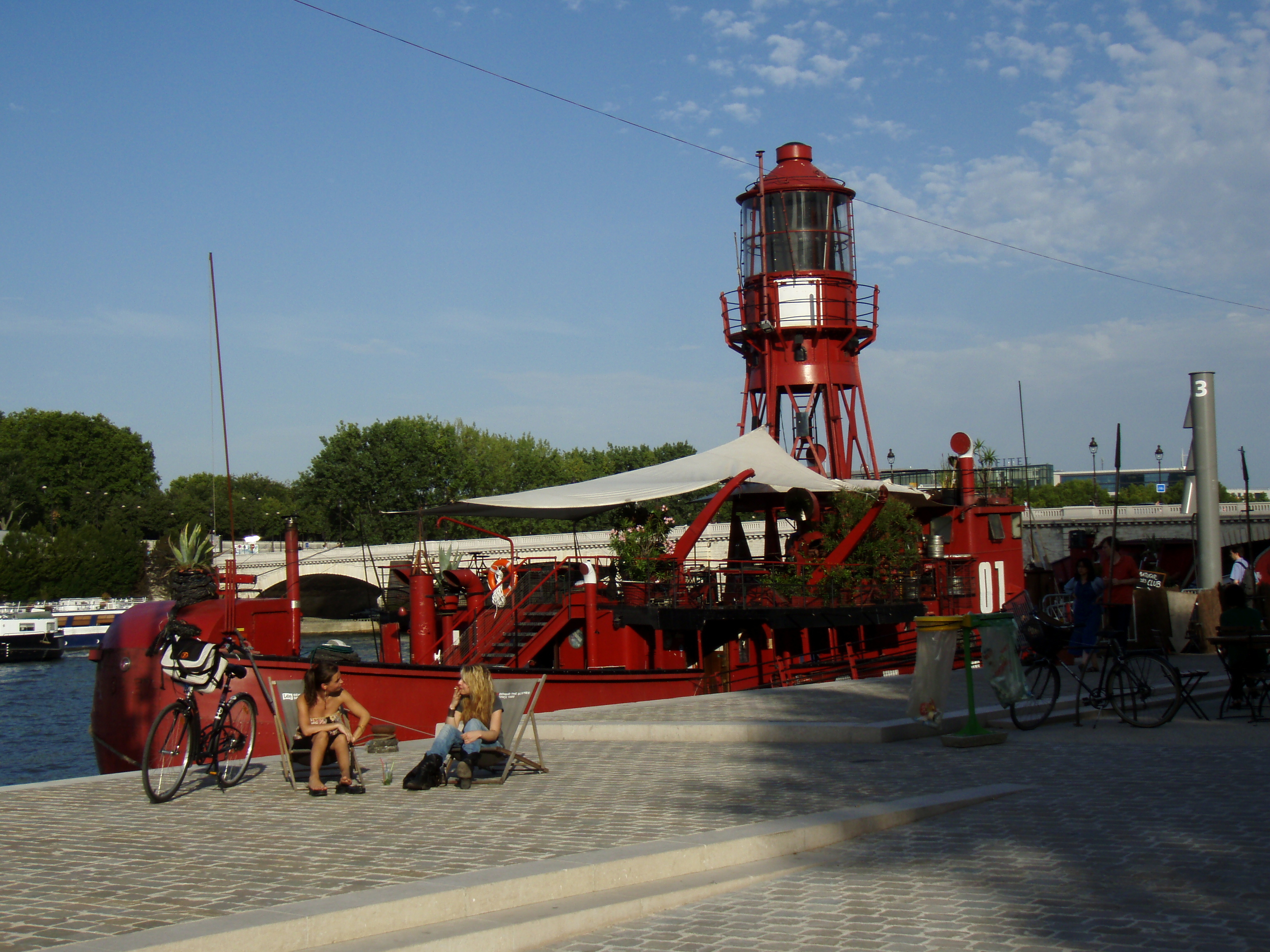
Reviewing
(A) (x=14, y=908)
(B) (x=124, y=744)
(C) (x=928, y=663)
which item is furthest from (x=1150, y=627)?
(A) (x=14, y=908)

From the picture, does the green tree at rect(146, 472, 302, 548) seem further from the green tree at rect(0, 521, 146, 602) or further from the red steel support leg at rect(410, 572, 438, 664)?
the red steel support leg at rect(410, 572, 438, 664)

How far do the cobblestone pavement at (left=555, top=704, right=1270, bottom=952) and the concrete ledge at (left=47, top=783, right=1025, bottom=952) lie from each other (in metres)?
0.22

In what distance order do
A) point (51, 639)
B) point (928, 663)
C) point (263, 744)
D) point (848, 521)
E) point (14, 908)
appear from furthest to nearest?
point (51, 639)
point (848, 521)
point (263, 744)
point (928, 663)
point (14, 908)

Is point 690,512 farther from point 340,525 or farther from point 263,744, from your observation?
point 263,744

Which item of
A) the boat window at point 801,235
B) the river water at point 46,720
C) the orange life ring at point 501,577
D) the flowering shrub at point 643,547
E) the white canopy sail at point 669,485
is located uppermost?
the boat window at point 801,235

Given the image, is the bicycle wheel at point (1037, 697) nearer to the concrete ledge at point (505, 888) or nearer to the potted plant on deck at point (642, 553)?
the concrete ledge at point (505, 888)

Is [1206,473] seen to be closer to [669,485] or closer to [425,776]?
[669,485]

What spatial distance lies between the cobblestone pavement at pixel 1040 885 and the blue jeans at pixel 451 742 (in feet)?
11.5

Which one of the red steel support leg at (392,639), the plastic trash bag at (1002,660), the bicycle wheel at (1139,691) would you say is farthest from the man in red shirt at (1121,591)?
the red steel support leg at (392,639)

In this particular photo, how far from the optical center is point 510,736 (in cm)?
1027

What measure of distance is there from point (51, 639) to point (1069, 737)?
53.6m

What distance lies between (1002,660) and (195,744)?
23.8ft

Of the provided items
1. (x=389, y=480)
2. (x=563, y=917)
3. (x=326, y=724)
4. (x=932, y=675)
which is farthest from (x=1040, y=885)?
(x=389, y=480)

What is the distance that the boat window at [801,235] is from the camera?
94.4 ft
